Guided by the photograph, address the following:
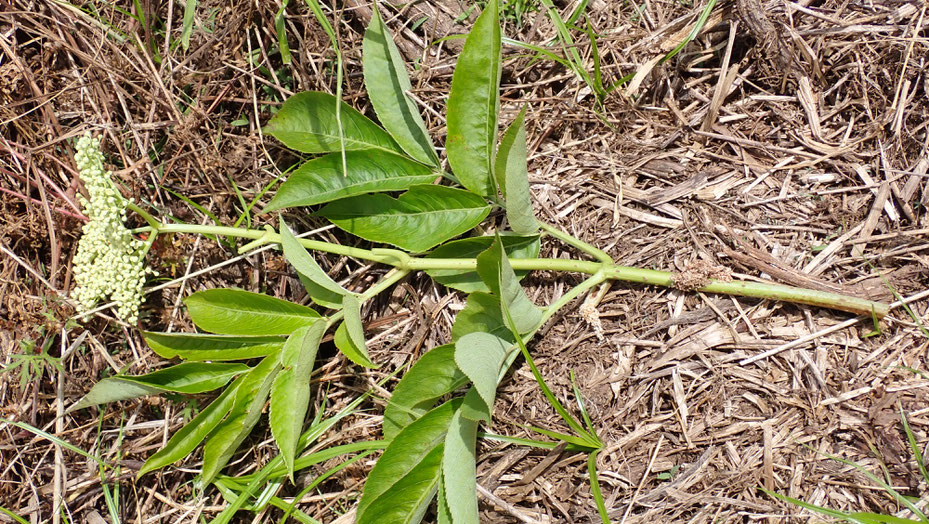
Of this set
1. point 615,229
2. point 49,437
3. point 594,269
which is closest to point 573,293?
point 594,269

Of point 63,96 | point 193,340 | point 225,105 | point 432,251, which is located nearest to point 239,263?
point 193,340

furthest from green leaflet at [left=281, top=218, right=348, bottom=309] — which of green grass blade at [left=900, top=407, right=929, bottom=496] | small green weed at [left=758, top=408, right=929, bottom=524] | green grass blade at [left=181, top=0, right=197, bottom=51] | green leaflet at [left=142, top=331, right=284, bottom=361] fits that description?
green grass blade at [left=900, top=407, right=929, bottom=496]

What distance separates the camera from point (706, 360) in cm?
185

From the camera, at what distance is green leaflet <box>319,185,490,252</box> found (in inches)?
68.7

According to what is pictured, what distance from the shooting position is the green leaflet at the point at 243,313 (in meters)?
1.71

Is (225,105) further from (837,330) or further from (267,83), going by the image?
(837,330)

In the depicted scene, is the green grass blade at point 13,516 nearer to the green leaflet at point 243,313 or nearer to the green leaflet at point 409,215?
the green leaflet at point 243,313

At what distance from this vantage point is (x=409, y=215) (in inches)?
69.7

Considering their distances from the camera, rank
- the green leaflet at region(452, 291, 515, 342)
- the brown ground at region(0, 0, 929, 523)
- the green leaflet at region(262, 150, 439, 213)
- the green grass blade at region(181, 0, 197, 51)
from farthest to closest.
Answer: the green grass blade at region(181, 0, 197, 51) < the brown ground at region(0, 0, 929, 523) < the green leaflet at region(262, 150, 439, 213) < the green leaflet at region(452, 291, 515, 342)

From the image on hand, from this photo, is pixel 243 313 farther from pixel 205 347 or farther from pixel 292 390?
pixel 292 390

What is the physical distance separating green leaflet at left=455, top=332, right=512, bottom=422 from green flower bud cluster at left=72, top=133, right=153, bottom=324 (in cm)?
92

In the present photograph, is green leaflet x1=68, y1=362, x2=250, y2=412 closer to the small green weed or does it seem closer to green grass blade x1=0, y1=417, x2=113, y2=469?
green grass blade x1=0, y1=417, x2=113, y2=469

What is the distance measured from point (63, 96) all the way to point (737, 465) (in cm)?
239

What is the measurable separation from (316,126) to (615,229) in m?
0.94
